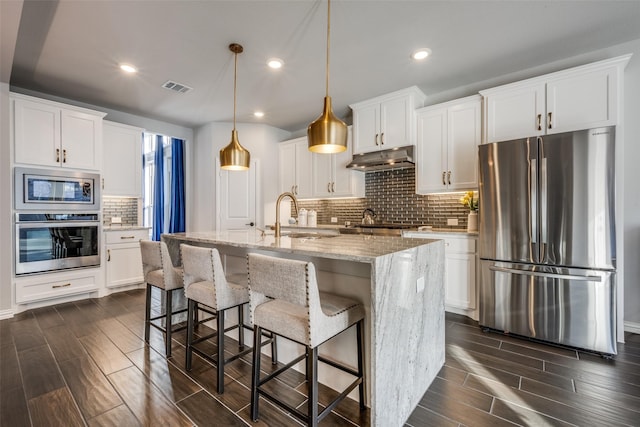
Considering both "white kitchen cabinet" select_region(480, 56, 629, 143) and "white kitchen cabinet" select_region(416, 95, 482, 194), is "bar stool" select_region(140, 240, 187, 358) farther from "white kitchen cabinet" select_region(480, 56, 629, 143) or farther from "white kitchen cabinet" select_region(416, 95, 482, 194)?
"white kitchen cabinet" select_region(480, 56, 629, 143)

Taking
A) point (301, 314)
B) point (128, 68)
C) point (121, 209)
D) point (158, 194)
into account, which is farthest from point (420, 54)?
point (158, 194)

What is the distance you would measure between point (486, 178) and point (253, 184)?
147 inches

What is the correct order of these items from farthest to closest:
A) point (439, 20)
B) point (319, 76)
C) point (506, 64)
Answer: point (319, 76)
point (506, 64)
point (439, 20)

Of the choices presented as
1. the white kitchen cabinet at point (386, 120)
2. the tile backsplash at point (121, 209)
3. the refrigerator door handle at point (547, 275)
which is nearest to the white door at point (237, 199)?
the tile backsplash at point (121, 209)

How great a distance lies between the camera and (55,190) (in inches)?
143

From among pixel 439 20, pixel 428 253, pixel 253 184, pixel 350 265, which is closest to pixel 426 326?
pixel 428 253

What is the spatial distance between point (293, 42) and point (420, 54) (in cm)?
128

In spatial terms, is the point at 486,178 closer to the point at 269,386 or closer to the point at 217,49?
the point at 269,386

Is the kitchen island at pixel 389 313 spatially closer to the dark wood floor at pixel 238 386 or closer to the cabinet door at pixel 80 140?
the dark wood floor at pixel 238 386

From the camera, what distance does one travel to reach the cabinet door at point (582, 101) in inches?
102

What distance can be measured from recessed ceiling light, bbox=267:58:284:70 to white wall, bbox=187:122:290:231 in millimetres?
2183

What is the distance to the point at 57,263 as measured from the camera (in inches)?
142

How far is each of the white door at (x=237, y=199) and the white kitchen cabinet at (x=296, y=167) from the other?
1.65ft

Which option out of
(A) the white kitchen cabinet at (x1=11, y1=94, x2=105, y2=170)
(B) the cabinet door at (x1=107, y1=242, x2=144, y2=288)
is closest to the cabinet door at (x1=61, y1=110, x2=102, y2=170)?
(A) the white kitchen cabinet at (x1=11, y1=94, x2=105, y2=170)
